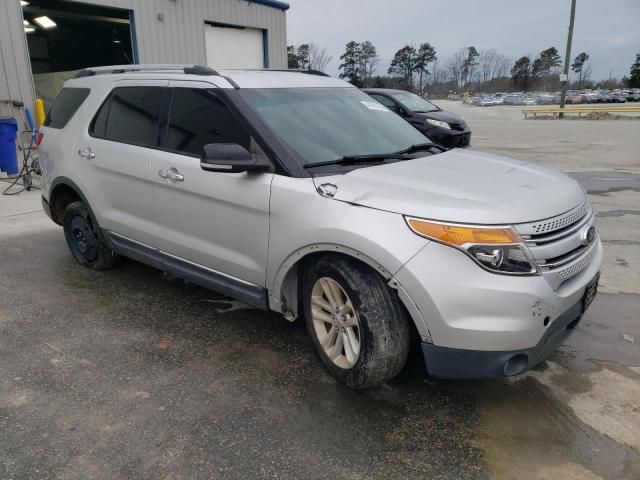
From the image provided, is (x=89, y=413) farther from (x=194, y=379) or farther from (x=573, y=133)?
(x=573, y=133)

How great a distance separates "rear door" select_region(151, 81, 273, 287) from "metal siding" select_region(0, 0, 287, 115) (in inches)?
299

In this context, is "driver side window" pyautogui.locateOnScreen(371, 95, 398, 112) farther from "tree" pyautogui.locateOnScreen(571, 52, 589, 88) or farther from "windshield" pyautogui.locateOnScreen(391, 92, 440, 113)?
"tree" pyautogui.locateOnScreen(571, 52, 589, 88)

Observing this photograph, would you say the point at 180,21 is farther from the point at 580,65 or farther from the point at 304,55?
the point at 580,65

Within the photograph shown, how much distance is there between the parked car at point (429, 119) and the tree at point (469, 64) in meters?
98.7

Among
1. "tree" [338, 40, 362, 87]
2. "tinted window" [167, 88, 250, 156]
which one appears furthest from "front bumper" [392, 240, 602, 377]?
"tree" [338, 40, 362, 87]

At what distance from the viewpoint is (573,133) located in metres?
20.2

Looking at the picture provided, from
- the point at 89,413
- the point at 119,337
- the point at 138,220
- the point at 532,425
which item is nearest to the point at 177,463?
the point at 89,413

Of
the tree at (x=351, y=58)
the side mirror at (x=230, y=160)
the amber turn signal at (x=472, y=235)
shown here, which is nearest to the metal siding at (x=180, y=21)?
the side mirror at (x=230, y=160)

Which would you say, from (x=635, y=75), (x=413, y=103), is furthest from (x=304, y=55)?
(x=413, y=103)

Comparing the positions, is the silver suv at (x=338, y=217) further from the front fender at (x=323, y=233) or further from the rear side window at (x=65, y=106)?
the rear side window at (x=65, y=106)

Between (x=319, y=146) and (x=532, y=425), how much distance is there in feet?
6.62

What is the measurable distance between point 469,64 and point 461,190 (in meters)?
110

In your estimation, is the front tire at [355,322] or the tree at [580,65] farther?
the tree at [580,65]

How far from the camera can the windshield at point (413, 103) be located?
41.2ft
